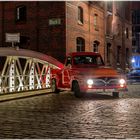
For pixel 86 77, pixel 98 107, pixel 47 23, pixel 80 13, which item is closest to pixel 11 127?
pixel 98 107

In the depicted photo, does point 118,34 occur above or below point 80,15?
below

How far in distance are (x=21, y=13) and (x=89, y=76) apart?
50.7ft

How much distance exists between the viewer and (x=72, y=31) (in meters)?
28.4

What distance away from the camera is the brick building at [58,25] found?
90.6 feet

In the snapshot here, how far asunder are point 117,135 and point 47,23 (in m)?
20.8

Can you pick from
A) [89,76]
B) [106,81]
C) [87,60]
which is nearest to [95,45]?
[87,60]

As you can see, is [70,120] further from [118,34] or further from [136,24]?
[136,24]

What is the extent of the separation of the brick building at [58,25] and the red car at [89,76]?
957 centimetres

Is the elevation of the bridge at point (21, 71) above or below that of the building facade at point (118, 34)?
below

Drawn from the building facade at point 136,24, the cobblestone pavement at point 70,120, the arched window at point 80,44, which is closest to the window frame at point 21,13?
the arched window at point 80,44

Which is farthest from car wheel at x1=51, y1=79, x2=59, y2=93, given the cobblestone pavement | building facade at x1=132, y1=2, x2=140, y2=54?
building facade at x1=132, y1=2, x2=140, y2=54

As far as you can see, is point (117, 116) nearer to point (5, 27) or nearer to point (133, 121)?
point (133, 121)

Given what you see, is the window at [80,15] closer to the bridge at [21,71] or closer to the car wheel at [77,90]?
the bridge at [21,71]

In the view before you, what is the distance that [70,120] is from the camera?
10.3 metres
